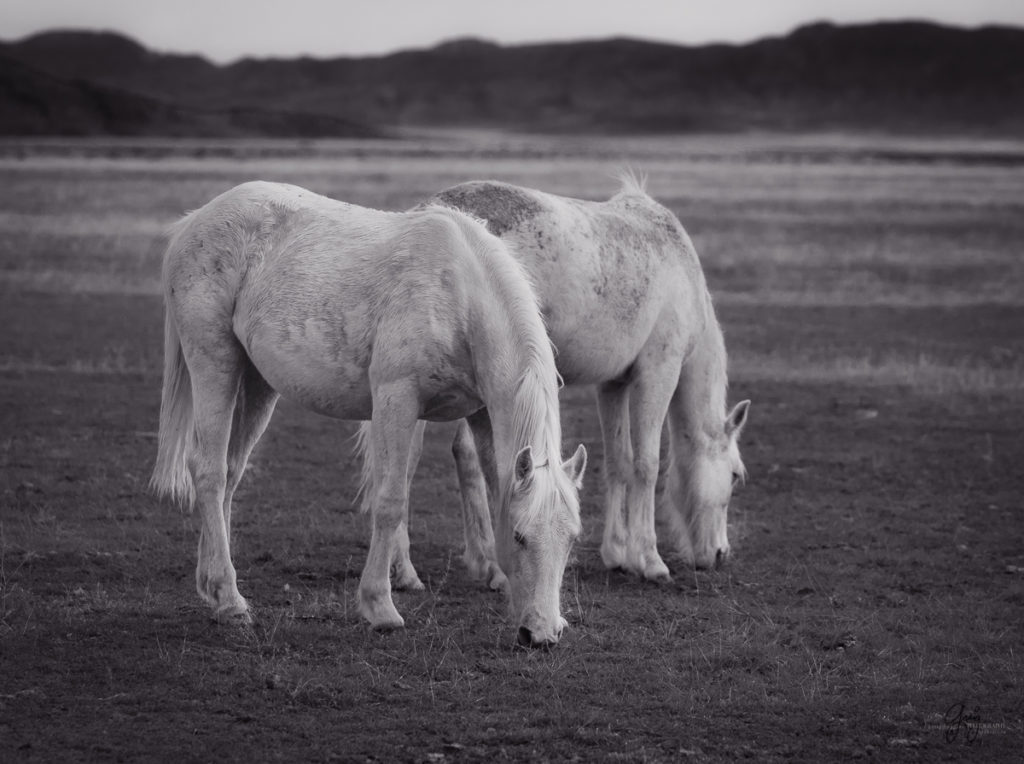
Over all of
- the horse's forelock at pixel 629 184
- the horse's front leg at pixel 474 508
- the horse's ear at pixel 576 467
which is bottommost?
the horse's front leg at pixel 474 508

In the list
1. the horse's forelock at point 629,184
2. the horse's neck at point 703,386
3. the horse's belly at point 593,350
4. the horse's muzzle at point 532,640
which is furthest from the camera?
the horse's forelock at point 629,184

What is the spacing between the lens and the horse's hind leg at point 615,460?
27.7 feet

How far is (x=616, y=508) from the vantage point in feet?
28.0

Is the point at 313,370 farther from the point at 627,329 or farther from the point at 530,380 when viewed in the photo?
the point at 627,329

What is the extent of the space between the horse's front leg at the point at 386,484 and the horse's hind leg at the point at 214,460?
2.71 feet

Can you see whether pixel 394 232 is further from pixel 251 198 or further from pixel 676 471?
pixel 676 471

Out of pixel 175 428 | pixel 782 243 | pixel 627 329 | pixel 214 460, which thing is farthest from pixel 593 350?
pixel 782 243

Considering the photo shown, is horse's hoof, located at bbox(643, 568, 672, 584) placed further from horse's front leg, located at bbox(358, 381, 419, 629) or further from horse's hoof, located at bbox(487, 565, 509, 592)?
horse's front leg, located at bbox(358, 381, 419, 629)

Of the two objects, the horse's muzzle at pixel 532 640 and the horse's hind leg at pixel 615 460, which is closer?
the horse's muzzle at pixel 532 640

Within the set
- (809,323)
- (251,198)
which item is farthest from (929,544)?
(809,323)

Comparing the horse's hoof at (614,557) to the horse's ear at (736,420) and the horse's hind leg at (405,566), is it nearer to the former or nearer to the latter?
the horse's ear at (736,420)

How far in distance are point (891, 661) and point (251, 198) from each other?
480 cm

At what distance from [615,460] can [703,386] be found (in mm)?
870

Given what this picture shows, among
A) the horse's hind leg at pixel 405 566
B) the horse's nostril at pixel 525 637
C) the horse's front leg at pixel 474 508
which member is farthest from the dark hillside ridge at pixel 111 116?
the horse's nostril at pixel 525 637
